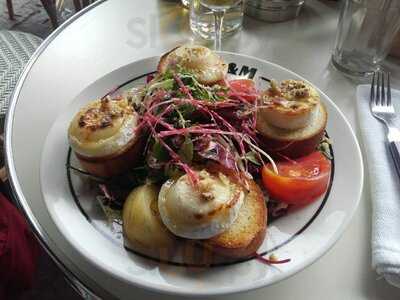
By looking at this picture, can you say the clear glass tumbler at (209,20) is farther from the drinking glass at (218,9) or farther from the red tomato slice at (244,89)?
the red tomato slice at (244,89)

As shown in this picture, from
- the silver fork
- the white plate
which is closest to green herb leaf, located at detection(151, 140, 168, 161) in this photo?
the white plate

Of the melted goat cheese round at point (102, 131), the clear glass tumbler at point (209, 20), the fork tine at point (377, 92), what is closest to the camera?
the melted goat cheese round at point (102, 131)

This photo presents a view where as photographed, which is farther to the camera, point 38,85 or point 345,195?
point 38,85

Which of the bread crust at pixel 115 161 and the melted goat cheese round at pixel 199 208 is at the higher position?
the melted goat cheese round at pixel 199 208

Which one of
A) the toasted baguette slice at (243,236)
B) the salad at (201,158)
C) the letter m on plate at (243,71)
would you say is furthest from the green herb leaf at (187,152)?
the letter m on plate at (243,71)

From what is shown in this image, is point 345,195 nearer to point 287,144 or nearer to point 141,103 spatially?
point 287,144

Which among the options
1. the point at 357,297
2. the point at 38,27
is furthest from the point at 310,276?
the point at 38,27
